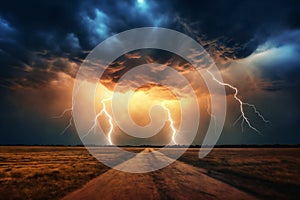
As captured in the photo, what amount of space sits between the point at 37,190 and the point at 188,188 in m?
6.15

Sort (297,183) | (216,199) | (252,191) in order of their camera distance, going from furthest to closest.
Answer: (297,183)
(252,191)
(216,199)

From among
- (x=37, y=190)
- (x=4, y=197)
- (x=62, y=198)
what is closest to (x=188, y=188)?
(x=62, y=198)

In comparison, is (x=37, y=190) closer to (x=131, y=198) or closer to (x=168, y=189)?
(x=131, y=198)

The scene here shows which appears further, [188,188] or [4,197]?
[188,188]

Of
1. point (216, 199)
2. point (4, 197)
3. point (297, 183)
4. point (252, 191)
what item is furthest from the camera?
point (297, 183)

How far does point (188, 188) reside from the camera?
9625 millimetres

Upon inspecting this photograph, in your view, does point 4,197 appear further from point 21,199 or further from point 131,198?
point 131,198

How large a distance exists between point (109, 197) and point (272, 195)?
5.74 meters

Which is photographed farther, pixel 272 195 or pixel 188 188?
pixel 188 188

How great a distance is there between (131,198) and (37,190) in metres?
4.43

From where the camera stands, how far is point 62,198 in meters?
7.93

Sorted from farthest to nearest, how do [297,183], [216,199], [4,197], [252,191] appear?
[297,183] → [252,191] → [4,197] → [216,199]

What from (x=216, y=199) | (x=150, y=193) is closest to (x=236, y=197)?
(x=216, y=199)

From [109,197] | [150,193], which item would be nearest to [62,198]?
[109,197]
